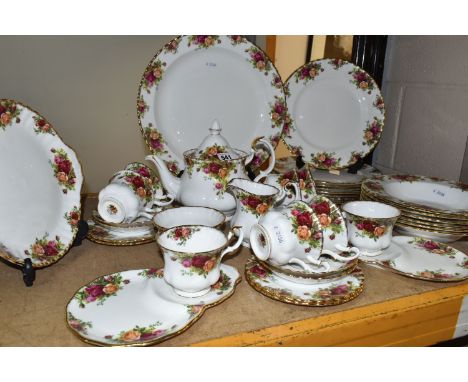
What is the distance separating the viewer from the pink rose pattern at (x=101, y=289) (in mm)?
723

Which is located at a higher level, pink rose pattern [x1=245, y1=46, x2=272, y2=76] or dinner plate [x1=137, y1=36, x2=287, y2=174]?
pink rose pattern [x1=245, y1=46, x2=272, y2=76]

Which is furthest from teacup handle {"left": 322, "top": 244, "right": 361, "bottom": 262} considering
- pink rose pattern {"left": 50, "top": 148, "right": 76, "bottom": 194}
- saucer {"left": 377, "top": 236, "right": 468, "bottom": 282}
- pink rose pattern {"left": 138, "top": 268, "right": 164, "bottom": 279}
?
pink rose pattern {"left": 50, "top": 148, "right": 76, "bottom": 194}

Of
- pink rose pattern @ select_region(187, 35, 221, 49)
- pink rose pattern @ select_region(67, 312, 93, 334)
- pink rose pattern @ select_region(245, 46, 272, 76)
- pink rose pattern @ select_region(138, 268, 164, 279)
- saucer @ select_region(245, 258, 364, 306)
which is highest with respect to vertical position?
pink rose pattern @ select_region(187, 35, 221, 49)

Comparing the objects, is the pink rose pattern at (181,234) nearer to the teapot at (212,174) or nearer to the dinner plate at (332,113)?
the teapot at (212,174)

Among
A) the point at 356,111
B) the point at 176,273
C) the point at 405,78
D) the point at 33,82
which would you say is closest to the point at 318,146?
the point at 356,111

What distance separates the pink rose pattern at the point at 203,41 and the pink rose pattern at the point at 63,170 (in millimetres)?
513

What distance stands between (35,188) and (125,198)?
19 centimetres

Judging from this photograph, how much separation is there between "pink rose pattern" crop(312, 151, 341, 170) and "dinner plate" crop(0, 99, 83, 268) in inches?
29.4

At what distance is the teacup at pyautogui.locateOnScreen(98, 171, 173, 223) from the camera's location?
94 centimetres

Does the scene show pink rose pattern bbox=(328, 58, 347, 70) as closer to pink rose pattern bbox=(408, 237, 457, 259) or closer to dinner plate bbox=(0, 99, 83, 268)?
pink rose pattern bbox=(408, 237, 457, 259)

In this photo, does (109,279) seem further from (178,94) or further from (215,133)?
(178,94)

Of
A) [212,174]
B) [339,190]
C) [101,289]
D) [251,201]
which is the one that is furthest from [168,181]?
[339,190]

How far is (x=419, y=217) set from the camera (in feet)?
3.26

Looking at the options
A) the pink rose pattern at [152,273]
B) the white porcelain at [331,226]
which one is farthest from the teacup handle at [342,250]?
the pink rose pattern at [152,273]
